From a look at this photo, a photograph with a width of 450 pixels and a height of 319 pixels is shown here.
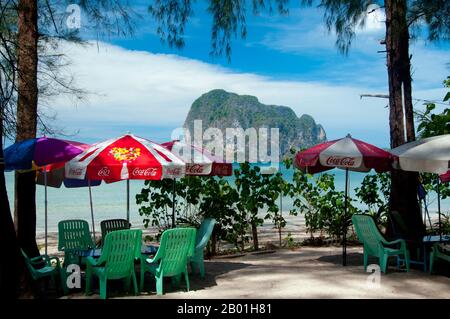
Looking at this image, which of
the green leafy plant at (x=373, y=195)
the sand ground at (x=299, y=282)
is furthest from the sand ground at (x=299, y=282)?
the green leafy plant at (x=373, y=195)

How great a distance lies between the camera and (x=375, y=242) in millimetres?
7367

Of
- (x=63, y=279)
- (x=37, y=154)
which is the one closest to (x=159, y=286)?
(x=63, y=279)

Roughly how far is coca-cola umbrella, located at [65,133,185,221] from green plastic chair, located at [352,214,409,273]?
2.62 m

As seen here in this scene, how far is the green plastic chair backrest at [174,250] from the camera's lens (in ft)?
19.5

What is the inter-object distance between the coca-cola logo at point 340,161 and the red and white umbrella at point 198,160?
1.36m

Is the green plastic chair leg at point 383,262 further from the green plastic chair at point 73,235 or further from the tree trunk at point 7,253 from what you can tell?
the tree trunk at point 7,253

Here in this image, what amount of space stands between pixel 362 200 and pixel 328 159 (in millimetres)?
4276

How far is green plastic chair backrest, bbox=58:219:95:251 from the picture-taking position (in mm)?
7500

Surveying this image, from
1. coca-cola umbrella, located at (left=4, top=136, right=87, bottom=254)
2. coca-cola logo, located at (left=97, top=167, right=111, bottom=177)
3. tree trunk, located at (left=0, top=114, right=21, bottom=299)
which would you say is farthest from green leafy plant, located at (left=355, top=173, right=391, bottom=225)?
tree trunk, located at (left=0, top=114, right=21, bottom=299)

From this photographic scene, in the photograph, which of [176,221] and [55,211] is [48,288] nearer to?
[176,221]

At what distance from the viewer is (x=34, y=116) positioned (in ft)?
25.6

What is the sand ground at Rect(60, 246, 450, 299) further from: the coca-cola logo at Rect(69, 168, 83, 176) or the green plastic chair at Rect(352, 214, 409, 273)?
the coca-cola logo at Rect(69, 168, 83, 176)
